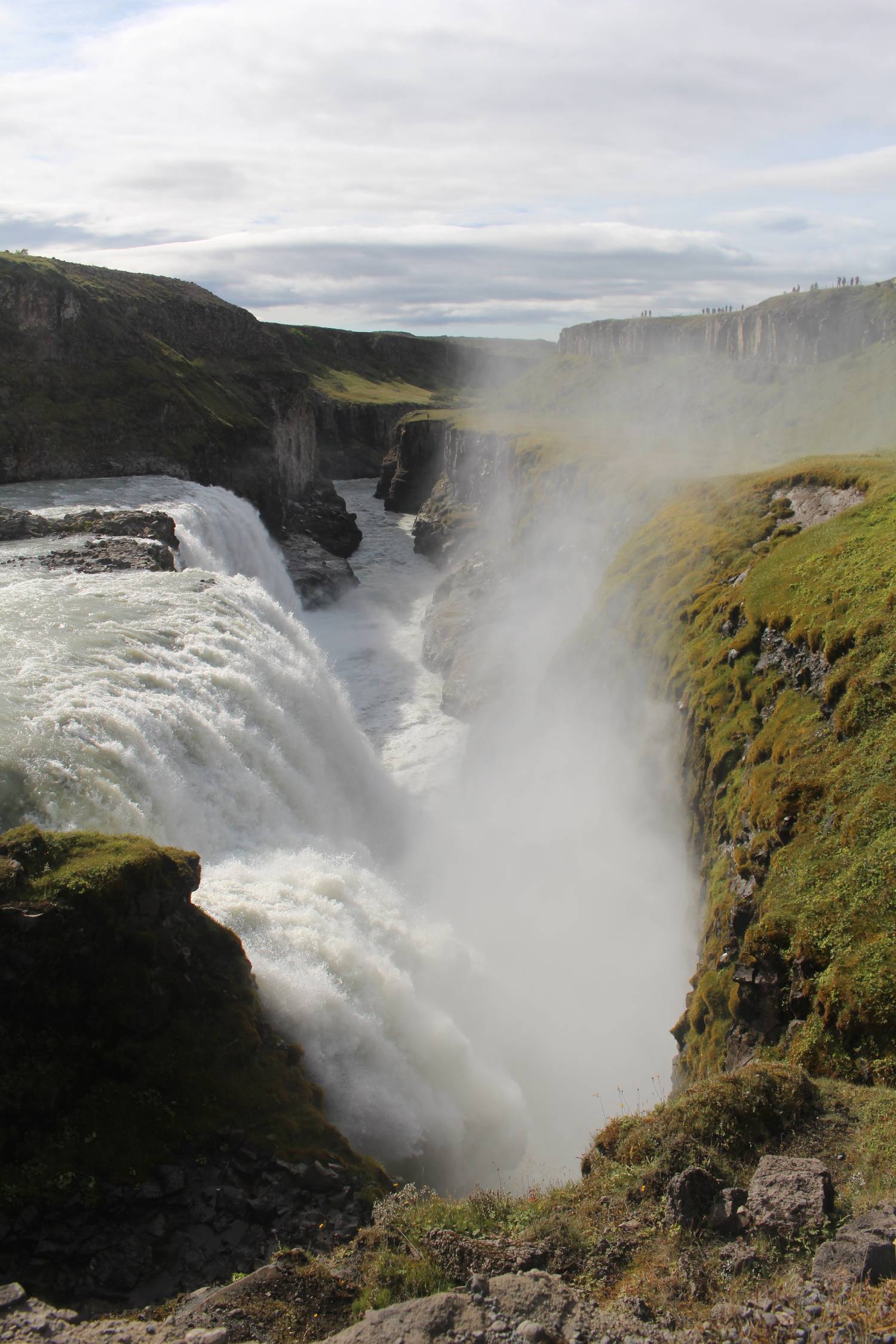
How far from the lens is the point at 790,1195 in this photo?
856 cm

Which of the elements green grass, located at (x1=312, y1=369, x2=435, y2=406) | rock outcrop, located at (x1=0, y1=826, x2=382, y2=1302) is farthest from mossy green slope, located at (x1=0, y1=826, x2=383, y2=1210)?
green grass, located at (x1=312, y1=369, x2=435, y2=406)

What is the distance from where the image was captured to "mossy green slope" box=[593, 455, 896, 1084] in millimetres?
12281

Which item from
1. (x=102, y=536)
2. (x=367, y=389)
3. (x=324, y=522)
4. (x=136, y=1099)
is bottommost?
(x=136, y=1099)

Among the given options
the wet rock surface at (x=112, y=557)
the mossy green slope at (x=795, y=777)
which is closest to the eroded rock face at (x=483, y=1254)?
the mossy green slope at (x=795, y=777)

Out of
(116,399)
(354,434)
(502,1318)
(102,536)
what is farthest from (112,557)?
(354,434)

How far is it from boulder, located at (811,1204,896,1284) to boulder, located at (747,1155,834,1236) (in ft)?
0.99

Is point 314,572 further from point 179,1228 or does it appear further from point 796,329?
point 796,329

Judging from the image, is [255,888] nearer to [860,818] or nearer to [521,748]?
[860,818]

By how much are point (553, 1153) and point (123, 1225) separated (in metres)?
10.5

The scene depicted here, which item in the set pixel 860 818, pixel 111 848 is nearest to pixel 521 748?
pixel 860 818

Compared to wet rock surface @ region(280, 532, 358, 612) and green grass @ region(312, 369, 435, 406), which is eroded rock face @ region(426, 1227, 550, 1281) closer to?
wet rock surface @ region(280, 532, 358, 612)

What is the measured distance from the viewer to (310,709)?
28.3 meters

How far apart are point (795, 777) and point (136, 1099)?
12676 mm

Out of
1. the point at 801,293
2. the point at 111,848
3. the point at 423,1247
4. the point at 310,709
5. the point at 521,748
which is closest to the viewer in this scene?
the point at 423,1247
